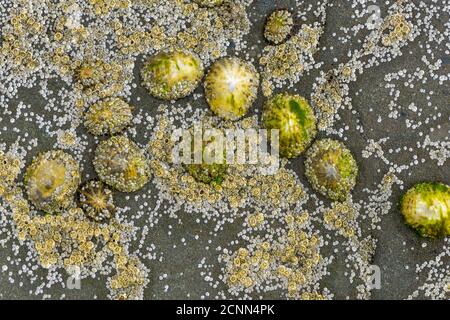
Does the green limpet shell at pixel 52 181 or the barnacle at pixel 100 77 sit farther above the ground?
the barnacle at pixel 100 77

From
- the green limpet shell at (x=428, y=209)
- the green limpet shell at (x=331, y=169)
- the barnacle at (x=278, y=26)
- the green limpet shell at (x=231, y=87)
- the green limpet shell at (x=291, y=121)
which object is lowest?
the green limpet shell at (x=428, y=209)

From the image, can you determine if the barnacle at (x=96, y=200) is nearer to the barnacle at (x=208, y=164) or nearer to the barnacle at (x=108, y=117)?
the barnacle at (x=108, y=117)

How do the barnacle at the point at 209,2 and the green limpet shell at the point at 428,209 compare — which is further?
the barnacle at the point at 209,2

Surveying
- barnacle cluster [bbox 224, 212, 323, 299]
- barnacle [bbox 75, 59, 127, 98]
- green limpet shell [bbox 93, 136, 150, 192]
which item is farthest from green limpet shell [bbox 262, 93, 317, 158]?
barnacle [bbox 75, 59, 127, 98]

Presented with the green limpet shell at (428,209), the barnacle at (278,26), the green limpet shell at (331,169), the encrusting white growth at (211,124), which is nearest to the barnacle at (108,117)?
the encrusting white growth at (211,124)

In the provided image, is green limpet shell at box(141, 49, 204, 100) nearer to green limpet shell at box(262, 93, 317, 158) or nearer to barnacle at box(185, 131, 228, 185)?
barnacle at box(185, 131, 228, 185)

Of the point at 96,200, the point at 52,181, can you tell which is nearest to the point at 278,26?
the point at 96,200
